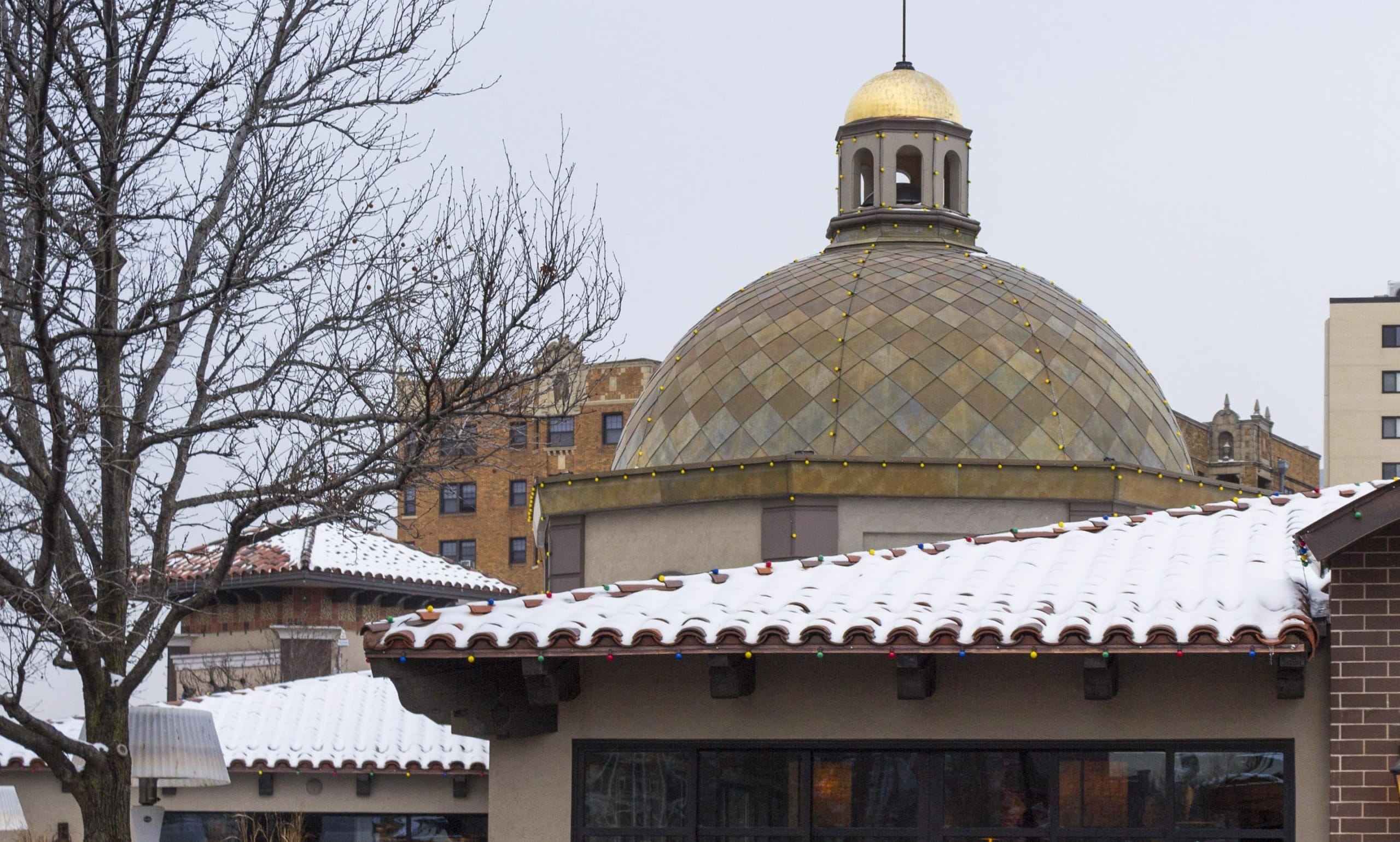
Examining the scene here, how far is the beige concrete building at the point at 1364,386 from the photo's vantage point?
277 feet

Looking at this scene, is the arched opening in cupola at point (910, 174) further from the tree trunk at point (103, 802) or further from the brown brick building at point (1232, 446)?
the brown brick building at point (1232, 446)

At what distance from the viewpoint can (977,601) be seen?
1305cm

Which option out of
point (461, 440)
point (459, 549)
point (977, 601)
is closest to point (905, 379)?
point (461, 440)

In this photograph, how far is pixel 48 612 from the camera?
12133mm

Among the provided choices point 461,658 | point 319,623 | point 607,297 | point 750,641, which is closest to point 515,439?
point 607,297

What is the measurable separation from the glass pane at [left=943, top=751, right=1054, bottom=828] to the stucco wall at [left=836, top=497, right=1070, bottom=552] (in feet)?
21.9

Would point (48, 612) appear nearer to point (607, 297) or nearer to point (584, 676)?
point (584, 676)

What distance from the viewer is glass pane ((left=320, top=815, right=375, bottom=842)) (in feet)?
78.3

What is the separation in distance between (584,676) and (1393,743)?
5.55m

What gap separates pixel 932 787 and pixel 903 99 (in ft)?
47.9

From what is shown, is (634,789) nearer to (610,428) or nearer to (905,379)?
(905,379)

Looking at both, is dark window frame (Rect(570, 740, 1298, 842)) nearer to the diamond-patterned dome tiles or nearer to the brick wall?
the brick wall

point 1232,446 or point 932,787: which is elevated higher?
point 1232,446

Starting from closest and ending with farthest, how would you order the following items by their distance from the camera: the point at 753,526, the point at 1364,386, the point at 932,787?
the point at 932,787 < the point at 753,526 < the point at 1364,386
